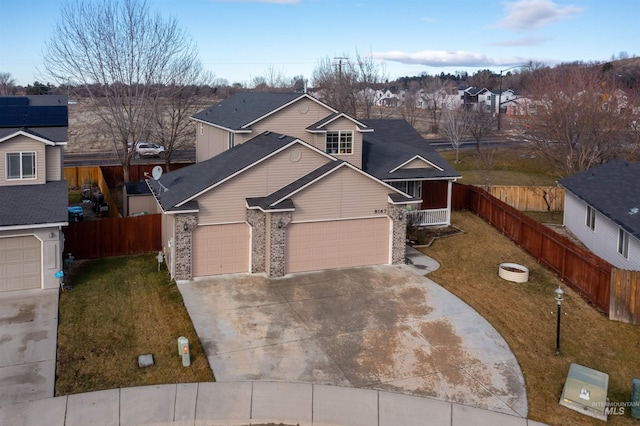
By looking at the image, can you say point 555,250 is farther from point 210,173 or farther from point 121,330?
point 121,330

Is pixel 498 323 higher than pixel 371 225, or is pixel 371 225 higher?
pixel 371 225

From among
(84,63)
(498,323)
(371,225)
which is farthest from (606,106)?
(84,63)

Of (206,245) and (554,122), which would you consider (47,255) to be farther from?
(554,122)

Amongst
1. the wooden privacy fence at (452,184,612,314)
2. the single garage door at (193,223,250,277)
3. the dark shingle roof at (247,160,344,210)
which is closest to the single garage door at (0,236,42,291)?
the single garage door at (193,223,250,277)

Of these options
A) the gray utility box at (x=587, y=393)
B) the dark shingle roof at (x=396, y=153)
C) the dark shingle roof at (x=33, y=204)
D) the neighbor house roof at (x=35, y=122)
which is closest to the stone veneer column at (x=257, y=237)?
the dark shingle roof at (x=33, y=204)

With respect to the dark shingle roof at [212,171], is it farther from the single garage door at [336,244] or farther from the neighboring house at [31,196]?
the neighboring house at [31,196]

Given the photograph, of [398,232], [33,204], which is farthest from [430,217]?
[33,204]
